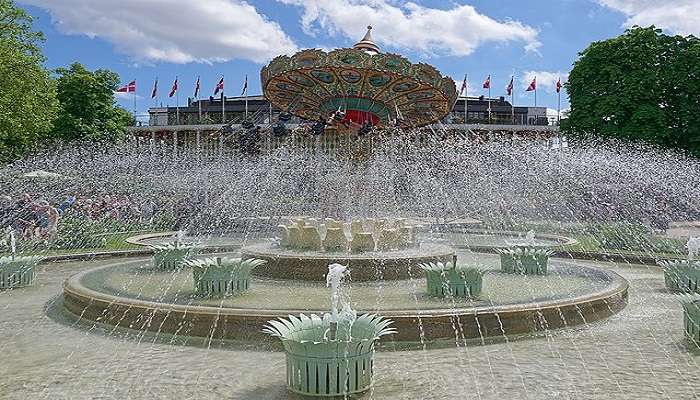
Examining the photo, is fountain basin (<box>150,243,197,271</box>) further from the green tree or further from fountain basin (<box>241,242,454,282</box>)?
the green tree

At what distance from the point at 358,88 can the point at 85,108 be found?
35436 mm

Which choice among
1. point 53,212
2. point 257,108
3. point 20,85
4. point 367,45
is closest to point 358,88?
point 367,45

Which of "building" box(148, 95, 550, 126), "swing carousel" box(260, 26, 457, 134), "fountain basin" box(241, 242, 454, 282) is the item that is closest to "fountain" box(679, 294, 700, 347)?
"fountain basin" box(241, 242, 454, 282)

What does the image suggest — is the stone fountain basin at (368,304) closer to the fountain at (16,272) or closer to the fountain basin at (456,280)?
the fountain basin at (456,280)

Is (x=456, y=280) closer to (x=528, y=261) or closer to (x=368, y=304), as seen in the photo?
(x=368, y=304)

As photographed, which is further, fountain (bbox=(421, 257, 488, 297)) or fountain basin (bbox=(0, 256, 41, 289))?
→ fountain basin (bbox=(0, 256, 41, 289))

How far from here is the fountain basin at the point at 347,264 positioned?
12438 millimetres

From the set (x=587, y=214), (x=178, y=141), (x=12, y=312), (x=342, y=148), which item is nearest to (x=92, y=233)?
(x=342, y=148)

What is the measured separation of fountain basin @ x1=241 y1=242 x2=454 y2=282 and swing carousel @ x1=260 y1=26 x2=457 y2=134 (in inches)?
181

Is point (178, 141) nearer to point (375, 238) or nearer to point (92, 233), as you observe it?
point (92, 233)

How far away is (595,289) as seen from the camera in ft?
37.2

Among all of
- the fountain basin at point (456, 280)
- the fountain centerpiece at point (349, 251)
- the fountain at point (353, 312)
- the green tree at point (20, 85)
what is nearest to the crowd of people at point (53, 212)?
the fountain at point (353, 312)

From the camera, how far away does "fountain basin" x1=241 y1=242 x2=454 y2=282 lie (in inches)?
490

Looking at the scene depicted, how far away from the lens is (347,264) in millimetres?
12367
